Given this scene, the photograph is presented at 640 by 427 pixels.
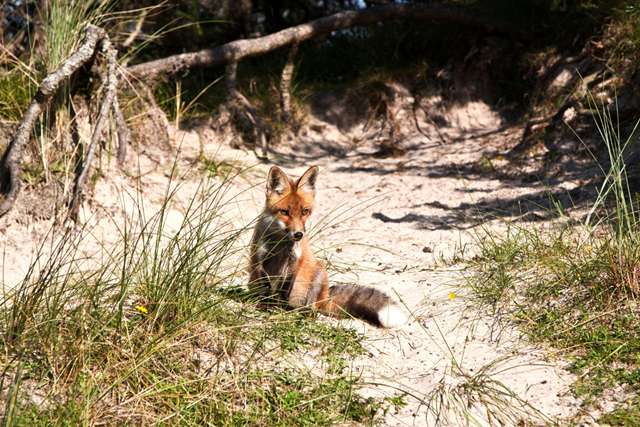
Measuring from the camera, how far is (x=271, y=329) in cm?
294

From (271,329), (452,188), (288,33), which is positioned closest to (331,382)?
(271,329)

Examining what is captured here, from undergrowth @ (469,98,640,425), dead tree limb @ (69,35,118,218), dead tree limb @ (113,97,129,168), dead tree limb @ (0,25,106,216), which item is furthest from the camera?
dead tree limb @ (113,97,129,168)

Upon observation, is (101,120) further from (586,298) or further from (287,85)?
(586,298)

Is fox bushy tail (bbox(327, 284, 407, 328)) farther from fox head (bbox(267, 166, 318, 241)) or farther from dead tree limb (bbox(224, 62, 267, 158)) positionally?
dead tree limb (bbox(224, 62, 267, 158))

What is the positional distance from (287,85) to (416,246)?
15.0 ft

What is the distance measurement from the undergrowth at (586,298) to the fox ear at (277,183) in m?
1.77

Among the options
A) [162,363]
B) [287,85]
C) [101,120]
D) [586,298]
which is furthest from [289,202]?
[287,85]

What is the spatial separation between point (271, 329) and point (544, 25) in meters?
8.08

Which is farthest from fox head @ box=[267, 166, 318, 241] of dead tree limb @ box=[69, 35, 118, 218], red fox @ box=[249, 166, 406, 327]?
dead tree limb @ box=[69, 35, 118, 218]

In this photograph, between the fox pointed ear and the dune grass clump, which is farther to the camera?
the fox pointed ear

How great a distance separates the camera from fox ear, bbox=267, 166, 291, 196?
3760 mm

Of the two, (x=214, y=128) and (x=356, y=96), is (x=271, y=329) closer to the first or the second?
(x=214, y=128)

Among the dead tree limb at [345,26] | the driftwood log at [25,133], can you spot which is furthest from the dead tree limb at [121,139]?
the dead tree limb at [345,26]

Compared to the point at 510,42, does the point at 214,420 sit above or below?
below
